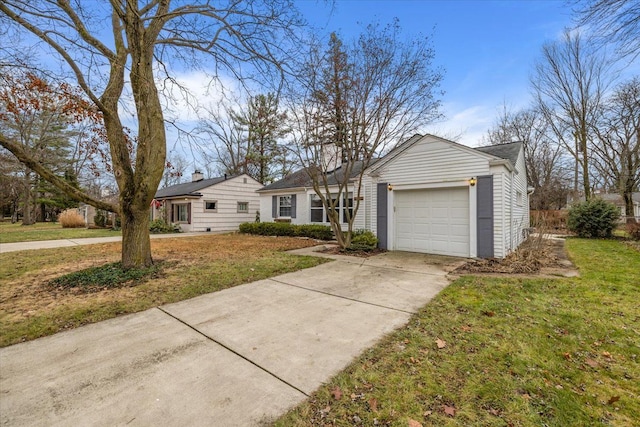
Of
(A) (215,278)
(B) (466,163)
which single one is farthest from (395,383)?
(B) (466,163)

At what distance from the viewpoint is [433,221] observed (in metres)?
8.55

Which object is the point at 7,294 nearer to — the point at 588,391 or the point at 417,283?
the point at 417,283

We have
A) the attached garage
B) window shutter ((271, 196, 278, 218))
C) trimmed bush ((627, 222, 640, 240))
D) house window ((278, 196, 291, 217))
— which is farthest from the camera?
window shutter ((271, 196, 278, 218))

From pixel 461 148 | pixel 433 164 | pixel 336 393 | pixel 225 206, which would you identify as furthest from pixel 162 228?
pixel 336 393

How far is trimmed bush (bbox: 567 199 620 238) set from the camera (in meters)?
12.9

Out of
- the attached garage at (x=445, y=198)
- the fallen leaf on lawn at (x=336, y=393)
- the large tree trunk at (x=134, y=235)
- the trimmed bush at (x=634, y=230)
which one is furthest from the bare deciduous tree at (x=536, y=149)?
the fallen leaf on lawn at (x=336, y=393)

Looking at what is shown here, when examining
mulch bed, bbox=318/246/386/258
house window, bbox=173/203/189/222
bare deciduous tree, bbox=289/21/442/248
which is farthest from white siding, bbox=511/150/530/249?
house window, bbox=173/203/189/222

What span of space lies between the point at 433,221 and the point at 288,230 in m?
7.18

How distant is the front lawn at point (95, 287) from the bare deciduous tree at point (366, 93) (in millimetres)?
3994

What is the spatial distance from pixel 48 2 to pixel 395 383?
716cm

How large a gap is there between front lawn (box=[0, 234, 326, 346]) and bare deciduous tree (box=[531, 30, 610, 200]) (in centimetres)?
1954

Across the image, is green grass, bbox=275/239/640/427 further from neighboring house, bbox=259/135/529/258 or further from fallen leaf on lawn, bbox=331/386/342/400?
neighboring house, bbox=259/135/529/258

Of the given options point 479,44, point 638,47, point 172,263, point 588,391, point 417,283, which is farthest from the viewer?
point 479,44

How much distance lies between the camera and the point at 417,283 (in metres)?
5.24
